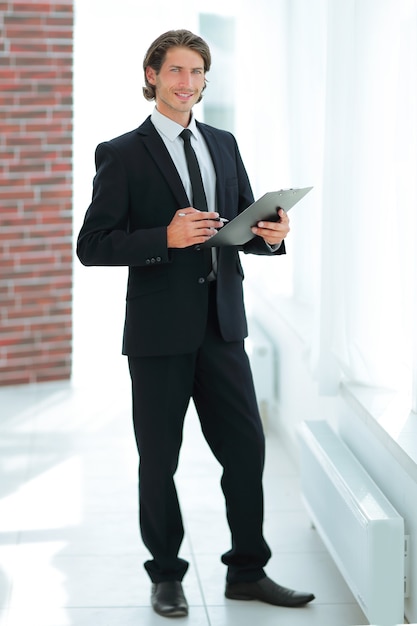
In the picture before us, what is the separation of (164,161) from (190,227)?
260 mm

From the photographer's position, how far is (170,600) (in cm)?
310

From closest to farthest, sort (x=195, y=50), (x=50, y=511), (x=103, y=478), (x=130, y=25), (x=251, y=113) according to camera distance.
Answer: (x=195, y=50) < (x=50, y=511) < (x=103, y=478) < (x=251, y=113) < (x=130, y=25)

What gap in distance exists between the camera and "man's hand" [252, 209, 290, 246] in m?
2.77

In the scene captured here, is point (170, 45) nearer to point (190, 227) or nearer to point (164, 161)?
point (164, 161)

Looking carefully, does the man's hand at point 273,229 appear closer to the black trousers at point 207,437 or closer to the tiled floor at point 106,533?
the black trousers at point 207,437

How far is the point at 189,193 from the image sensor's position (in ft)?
9.51

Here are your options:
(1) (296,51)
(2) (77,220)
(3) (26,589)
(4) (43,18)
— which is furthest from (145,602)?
(4) (43,18)

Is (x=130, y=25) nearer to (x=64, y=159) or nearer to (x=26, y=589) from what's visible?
(x=64, y=159)

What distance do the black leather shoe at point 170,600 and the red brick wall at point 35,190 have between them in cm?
281

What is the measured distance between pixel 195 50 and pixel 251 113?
2.19 metres

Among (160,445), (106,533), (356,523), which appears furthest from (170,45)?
(106,533)

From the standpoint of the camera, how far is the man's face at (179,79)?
9.15 feet

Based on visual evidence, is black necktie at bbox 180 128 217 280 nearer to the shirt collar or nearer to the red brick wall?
the shirt collar

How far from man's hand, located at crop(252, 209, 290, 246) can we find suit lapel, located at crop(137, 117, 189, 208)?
9.0 inches
